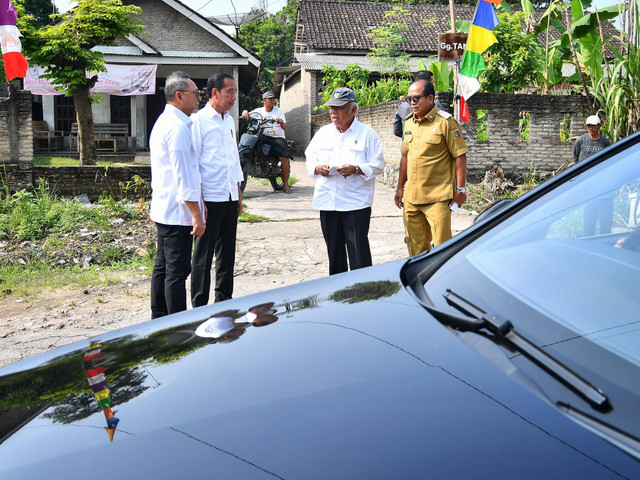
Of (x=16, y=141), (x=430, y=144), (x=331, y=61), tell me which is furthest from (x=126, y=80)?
(x=430, y=144)

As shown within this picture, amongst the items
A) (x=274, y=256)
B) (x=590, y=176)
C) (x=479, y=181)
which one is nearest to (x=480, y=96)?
(x=479, y=181)

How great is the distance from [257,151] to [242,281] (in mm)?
6015

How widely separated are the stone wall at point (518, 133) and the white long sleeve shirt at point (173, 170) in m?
8.76

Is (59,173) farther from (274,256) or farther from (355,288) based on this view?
(355,288)

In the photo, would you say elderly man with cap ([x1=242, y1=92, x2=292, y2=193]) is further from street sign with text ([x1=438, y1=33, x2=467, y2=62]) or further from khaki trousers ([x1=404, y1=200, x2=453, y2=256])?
khaki trousers ([x1=404, y1=200, x2=453, y2=256])

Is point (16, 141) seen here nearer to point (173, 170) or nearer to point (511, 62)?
point (173, 170)

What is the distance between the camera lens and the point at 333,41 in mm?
29297

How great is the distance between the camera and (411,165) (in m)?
5.73

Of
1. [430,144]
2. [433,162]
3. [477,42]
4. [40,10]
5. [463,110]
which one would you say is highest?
[40,10]

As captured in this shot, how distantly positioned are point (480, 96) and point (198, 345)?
11557mm

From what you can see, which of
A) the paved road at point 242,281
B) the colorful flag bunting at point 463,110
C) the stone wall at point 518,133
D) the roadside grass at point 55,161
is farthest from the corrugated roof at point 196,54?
the colorful flag bunting at point 463,110

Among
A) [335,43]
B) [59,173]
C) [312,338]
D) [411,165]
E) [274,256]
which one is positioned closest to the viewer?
[312,338]

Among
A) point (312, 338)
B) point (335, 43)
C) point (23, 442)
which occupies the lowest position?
point (23, 442)

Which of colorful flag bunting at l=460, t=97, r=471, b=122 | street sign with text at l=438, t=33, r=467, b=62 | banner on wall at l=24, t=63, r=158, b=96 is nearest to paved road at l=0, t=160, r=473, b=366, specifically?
colorful flag bunting at l=460, t=97, r=471, b=122
